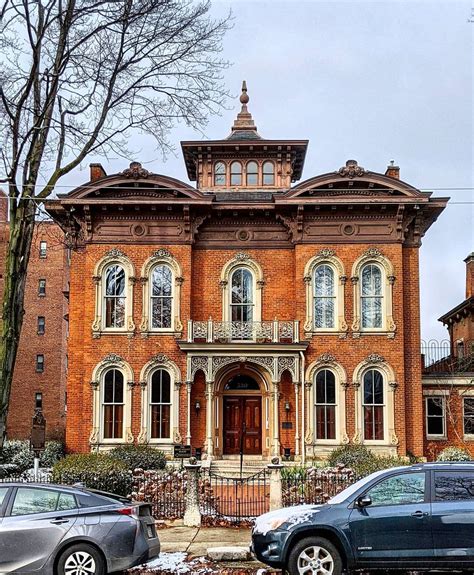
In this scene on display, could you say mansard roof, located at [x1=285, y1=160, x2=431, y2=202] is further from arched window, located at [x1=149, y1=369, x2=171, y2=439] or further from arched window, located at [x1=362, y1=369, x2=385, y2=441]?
arched window, located at [x1=149, y1=369, x2=171, y2=439]

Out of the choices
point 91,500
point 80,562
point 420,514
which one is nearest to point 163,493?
point 91,500

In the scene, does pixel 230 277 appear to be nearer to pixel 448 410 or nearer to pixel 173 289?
pixel 173 289

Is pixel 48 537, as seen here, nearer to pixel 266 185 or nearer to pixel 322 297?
pixel 322 297

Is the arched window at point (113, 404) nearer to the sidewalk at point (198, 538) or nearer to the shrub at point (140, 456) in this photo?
the shrub at point (140, 456)

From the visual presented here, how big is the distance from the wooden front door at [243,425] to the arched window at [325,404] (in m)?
2.16

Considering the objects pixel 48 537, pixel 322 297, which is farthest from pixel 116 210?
pixel 48 537

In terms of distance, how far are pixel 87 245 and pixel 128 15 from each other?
9.59 meters

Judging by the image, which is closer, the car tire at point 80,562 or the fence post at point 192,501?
the car tire at point 80,562

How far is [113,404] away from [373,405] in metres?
9.02

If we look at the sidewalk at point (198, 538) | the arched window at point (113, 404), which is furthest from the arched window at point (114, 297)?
the sidewalk at point (198, 538)

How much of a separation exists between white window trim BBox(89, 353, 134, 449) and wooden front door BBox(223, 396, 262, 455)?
3.45m

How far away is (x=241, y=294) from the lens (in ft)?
93.4

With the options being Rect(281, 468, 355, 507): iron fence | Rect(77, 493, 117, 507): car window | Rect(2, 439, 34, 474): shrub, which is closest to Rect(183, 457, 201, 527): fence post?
Rect(281, 468, 355, 507): iron fence

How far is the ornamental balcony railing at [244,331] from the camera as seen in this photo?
27297 millimetres
